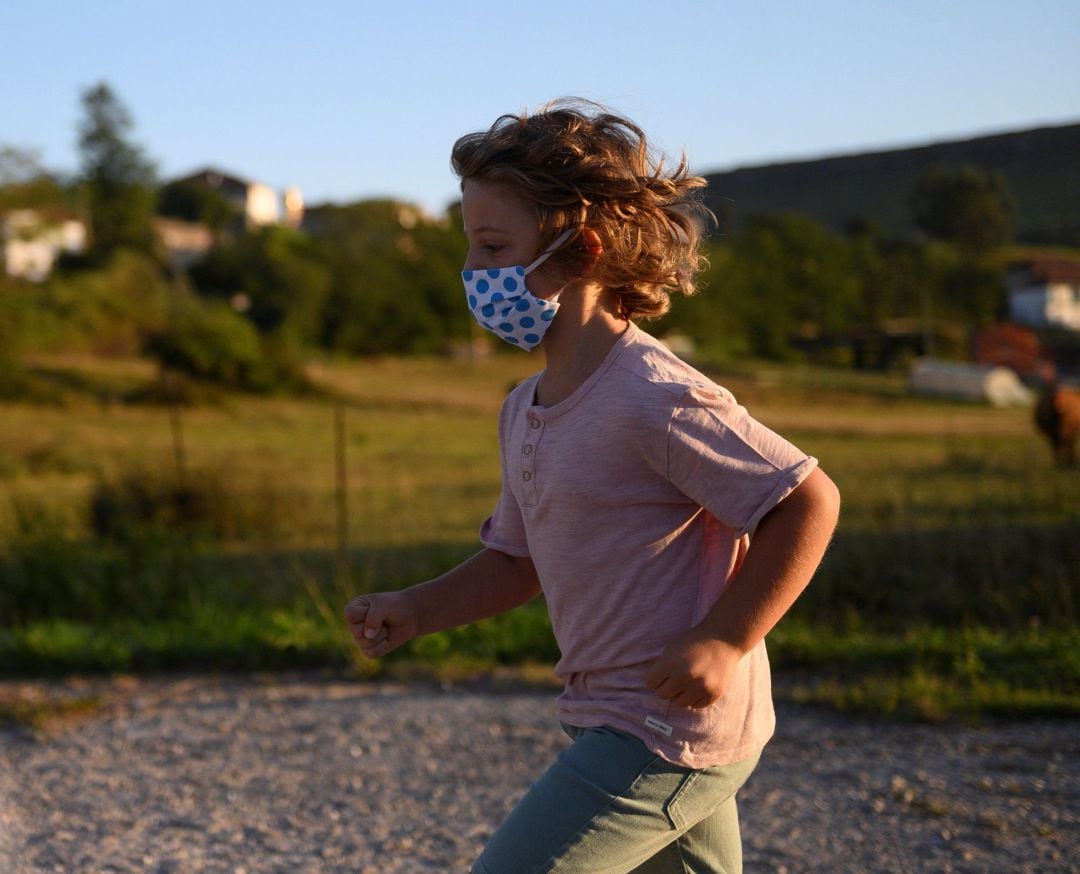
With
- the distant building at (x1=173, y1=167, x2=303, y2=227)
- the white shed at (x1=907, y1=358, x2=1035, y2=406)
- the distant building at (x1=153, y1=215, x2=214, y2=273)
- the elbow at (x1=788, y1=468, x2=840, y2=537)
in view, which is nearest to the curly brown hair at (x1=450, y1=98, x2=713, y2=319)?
the elbow at (x1=788, y1=468, x2=840, y2=537)

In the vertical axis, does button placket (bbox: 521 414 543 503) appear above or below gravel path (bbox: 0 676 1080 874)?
above

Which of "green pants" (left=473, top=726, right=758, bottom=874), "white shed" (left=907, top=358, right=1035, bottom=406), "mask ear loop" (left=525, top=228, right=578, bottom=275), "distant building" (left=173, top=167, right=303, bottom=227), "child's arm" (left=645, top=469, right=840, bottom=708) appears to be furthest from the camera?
"distant building" (left=173, top=167, right=303, bottom=227)

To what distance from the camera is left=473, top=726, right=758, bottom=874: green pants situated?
205 cm

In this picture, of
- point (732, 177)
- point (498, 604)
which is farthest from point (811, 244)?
point (498, 604)

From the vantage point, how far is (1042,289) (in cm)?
2898

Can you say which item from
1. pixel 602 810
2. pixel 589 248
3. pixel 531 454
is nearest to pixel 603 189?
pixel 589 248

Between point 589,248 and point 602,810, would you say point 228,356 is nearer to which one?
point 589,248

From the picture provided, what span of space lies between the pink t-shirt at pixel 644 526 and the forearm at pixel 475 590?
0.31 meters

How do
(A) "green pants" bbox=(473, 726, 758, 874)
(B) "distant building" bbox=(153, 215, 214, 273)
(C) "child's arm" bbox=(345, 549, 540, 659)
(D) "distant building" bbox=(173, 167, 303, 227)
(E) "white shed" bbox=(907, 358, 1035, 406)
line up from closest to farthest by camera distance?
(A) "green pants" bbox=(473, 726, 758, 874)
(C) "child's arm" bbox=(345, 549, 540, 659)
(E) "white shed" bbox=(907, 358, 1035, 406)
(B) "distant building" bbox=(153, 215, 214, 273)
(D) "distant building" bbox=(173, 167, 303, 227)

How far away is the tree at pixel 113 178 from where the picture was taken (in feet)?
225

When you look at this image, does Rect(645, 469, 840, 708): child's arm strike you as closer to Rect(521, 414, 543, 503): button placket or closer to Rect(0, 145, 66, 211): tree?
Rect(521, 414, 543, 503): button placket

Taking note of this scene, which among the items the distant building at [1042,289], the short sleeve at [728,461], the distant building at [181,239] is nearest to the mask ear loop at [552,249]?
the short sleeve at [728,461]

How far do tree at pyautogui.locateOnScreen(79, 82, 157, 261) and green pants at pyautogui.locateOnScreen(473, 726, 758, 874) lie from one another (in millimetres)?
69152

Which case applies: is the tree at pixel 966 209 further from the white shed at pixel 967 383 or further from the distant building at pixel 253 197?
the distant building at pixel 253 197
